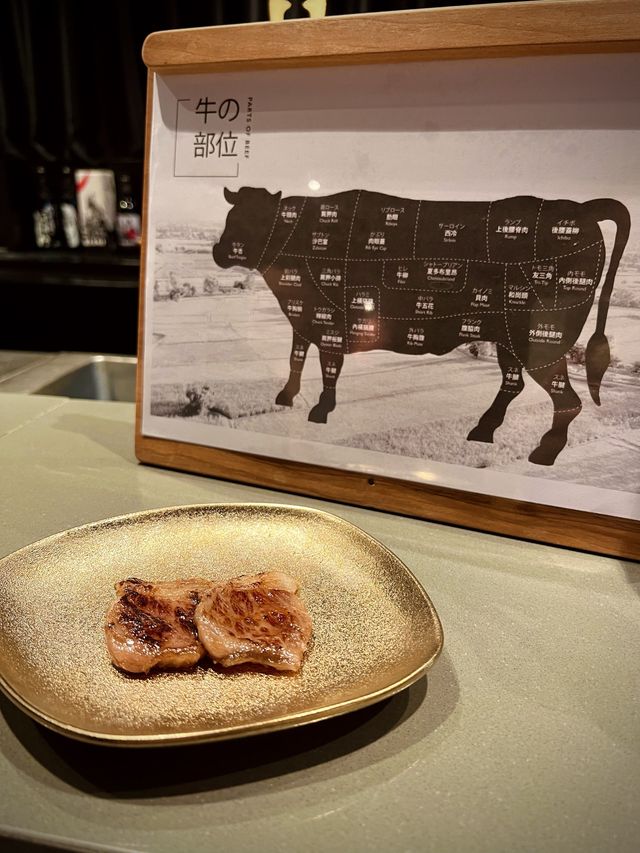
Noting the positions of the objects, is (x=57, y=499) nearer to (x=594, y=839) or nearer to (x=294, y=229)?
(x=294, y=229)

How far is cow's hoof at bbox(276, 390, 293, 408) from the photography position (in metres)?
1.01

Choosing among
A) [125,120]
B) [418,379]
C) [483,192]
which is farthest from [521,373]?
[125,120]

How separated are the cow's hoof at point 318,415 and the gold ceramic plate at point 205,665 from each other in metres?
0.16

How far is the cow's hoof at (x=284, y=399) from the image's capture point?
101 centimetres

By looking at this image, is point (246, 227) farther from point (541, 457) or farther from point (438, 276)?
point (541, 457)

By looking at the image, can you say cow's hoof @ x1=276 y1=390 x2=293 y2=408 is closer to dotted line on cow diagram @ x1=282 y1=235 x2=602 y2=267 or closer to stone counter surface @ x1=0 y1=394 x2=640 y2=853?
dotted line on cow diagram @ x1=282 y1=235 x2=602 y2=267

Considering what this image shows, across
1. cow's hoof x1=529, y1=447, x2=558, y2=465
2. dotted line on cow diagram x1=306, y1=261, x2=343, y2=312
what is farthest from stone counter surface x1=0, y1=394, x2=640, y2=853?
dotted line on cow diagram x1=306, y1=261, x2=343, y2=312

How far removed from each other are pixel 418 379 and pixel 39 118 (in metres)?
2.86

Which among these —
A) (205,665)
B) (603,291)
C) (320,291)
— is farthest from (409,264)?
(205,665)

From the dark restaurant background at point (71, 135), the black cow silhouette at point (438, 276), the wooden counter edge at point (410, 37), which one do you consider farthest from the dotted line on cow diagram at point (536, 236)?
the dark restaurant background at point (71, 135)

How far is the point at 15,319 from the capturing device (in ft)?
10.4

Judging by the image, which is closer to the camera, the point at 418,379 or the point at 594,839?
the point at 594,839

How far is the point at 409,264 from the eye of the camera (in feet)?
3.00

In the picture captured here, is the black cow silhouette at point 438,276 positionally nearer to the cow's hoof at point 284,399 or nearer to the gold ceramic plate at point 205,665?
the cow's hoof at point 284,399
